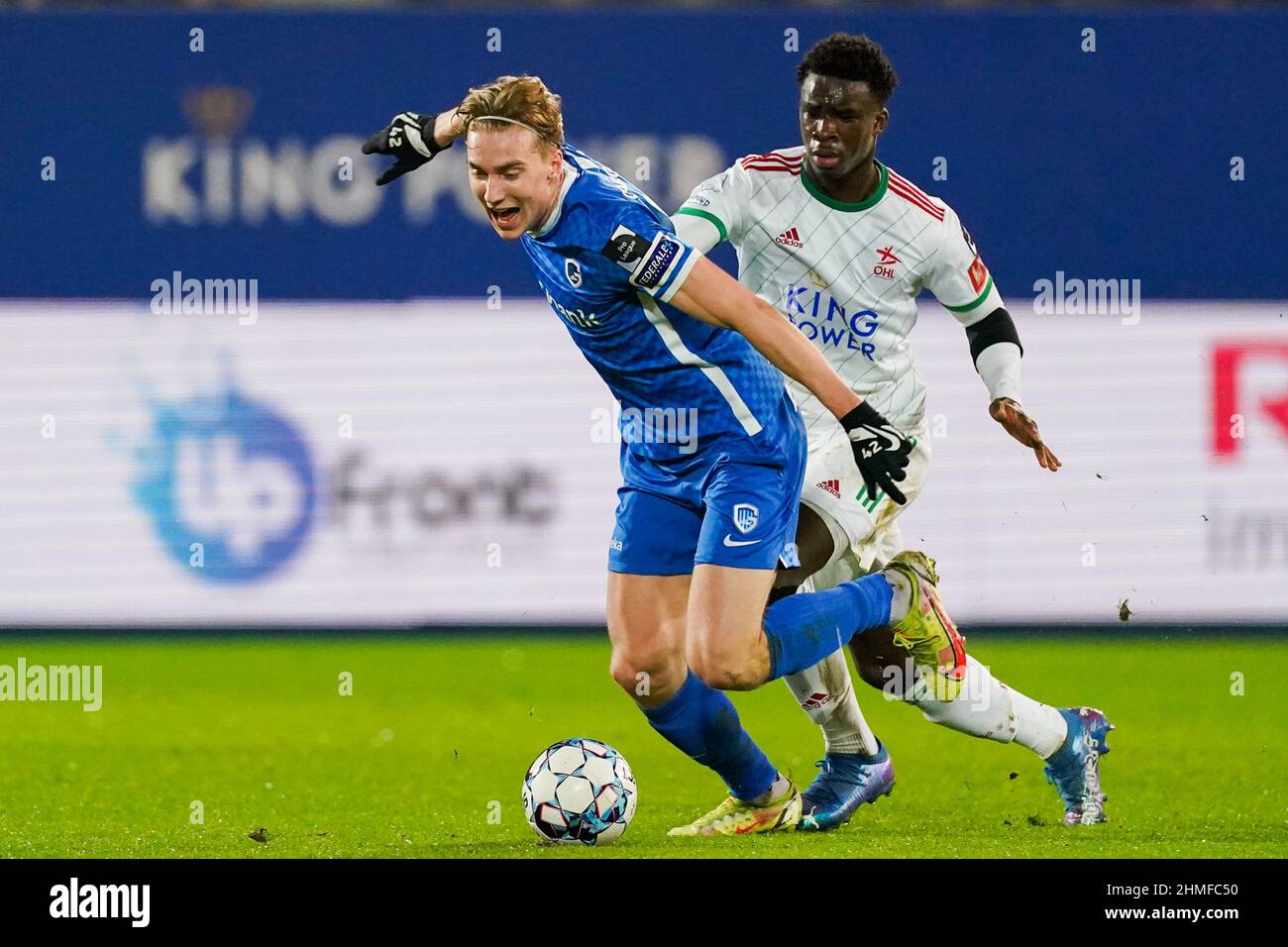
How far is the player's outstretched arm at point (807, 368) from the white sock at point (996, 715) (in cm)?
104

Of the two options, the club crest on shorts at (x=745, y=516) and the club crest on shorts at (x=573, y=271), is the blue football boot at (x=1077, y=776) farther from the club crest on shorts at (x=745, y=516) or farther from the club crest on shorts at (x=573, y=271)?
the club crest on shorts at (x=573, y=271)

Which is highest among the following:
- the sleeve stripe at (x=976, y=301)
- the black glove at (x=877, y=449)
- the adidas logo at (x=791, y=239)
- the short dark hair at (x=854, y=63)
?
the short dark hair at (x=854, y=63)

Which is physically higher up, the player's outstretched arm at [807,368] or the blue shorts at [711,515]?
the player's outstretched arm at [807,368]

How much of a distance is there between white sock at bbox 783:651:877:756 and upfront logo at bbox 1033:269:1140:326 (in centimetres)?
528

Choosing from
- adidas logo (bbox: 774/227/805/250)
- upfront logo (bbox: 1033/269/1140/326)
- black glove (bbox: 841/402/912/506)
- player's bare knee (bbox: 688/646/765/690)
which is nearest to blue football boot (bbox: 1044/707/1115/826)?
player's bare knee (bbox: 688/646/765/690)

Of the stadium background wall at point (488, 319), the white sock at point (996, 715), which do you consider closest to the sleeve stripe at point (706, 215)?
the white sock at point (996, 715)

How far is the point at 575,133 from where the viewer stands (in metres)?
10.9

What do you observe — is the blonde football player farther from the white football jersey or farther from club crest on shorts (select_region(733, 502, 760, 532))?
club crest on shorts (select_region(733, 502, 760, 532))

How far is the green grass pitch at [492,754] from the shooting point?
17.4ft

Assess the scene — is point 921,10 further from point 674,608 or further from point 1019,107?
point 674,608

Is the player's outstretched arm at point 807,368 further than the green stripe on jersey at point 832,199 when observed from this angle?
No

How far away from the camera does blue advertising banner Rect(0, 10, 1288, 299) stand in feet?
35.5

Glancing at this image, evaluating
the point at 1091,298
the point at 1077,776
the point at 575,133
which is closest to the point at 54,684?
the point at 575,133

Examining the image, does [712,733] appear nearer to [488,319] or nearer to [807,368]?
[807,368]
